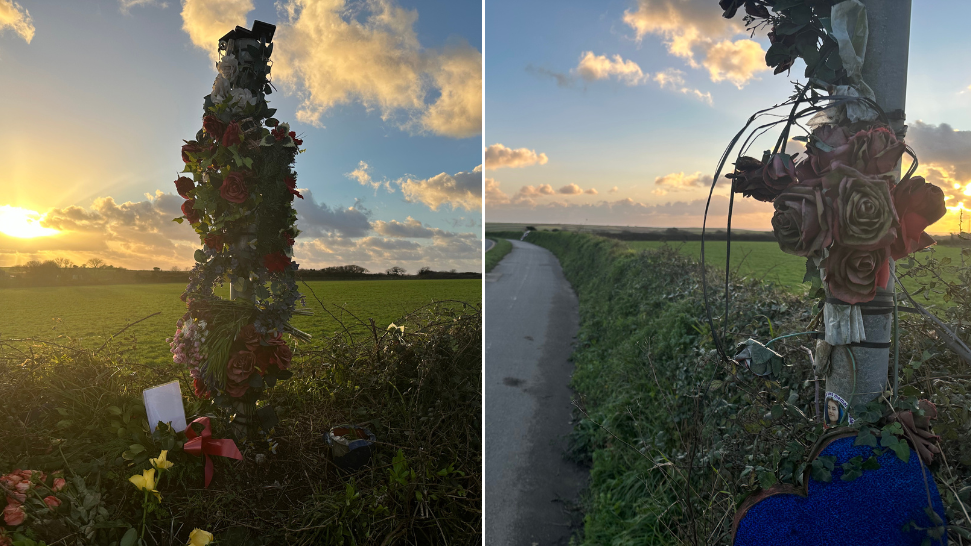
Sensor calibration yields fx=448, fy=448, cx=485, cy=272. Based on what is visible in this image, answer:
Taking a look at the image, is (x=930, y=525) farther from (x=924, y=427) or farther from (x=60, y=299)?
(x=60, y=299)

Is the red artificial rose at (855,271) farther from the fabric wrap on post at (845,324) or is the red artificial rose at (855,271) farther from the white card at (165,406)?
the white card at (165,406)

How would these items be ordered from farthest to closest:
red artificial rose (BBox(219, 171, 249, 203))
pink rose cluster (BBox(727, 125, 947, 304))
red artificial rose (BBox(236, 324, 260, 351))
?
red artificial rose (BBox(236, 324, 260, 351))
red artificial rose (BBox(219, 171, 249, 203))
pink rose cluster (BBox(727, 125, 947, 304))

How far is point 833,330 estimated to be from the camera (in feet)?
4.42

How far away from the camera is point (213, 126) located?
3.23 meters

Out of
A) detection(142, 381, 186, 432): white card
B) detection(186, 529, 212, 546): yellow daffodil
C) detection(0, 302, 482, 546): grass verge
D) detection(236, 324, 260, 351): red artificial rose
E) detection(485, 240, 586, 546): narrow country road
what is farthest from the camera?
detection(485, 240, 586, 546): narrow country road

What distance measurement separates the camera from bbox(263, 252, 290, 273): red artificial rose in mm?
3395

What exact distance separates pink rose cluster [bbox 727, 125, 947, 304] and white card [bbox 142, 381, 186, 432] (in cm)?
361

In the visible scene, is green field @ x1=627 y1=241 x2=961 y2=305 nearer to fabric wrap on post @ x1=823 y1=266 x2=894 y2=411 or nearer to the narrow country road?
fabric wrap on post @ x1=823 y1=266 x2=894 y2=411

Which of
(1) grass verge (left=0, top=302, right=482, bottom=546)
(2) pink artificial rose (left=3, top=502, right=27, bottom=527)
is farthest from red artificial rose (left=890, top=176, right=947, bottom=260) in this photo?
(2) pink artificial rose (left=3, top=502, right=27, bottom=527)

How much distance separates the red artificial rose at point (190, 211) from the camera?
11.1 feet

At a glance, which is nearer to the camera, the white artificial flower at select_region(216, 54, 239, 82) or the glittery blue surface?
the glittery blue surface

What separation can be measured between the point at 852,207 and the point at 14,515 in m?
3.72

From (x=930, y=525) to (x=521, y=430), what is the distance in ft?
14.8

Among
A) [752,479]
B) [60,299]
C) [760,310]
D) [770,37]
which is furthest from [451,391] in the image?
[60,299]
